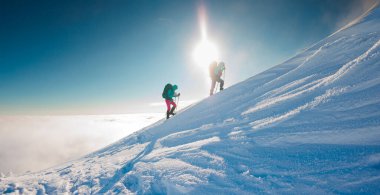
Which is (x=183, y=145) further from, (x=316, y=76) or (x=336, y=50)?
(x=336, y=50)

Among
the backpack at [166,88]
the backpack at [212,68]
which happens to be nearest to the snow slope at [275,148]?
the backpack at [166,88]

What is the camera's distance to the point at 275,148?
17.3 ft

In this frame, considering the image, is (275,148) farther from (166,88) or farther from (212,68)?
(212,68)

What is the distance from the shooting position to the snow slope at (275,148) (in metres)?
4.05

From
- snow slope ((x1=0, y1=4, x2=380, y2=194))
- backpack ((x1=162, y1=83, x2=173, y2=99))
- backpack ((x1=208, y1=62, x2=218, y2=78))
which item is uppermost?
backpack ((x1=208, y1=62, x2=218, y2=78))

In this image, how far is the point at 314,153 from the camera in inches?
178

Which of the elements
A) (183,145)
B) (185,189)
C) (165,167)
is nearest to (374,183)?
(185,189)

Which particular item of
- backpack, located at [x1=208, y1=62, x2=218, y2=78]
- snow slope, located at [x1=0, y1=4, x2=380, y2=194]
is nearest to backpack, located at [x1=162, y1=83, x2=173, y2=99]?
backpack, located at [x1=208, y1=62, x2=218, y2=78]

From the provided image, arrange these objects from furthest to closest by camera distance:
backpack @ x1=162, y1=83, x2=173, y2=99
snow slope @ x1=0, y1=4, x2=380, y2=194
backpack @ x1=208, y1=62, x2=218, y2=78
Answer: backpack @ x1=208, y1=62, x2=218, y2=78 < backpack @ x1=162, y1=83, x2=173, y2=99 < snow slope @ x1=0, y1=4, x2=380, y2=194

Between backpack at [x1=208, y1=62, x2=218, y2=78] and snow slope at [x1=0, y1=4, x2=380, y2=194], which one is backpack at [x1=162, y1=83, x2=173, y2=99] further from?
snow slope at [x1=0, y1=4, x2=380, y2=194]

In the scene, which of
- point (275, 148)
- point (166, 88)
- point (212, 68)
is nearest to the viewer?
point (275, 148)

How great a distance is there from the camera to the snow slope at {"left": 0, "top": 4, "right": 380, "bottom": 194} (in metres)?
4.05

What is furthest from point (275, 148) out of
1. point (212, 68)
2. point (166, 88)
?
point (212, 68)

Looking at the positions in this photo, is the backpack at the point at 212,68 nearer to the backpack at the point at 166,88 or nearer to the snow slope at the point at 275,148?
the backpack at the point at 166,88
